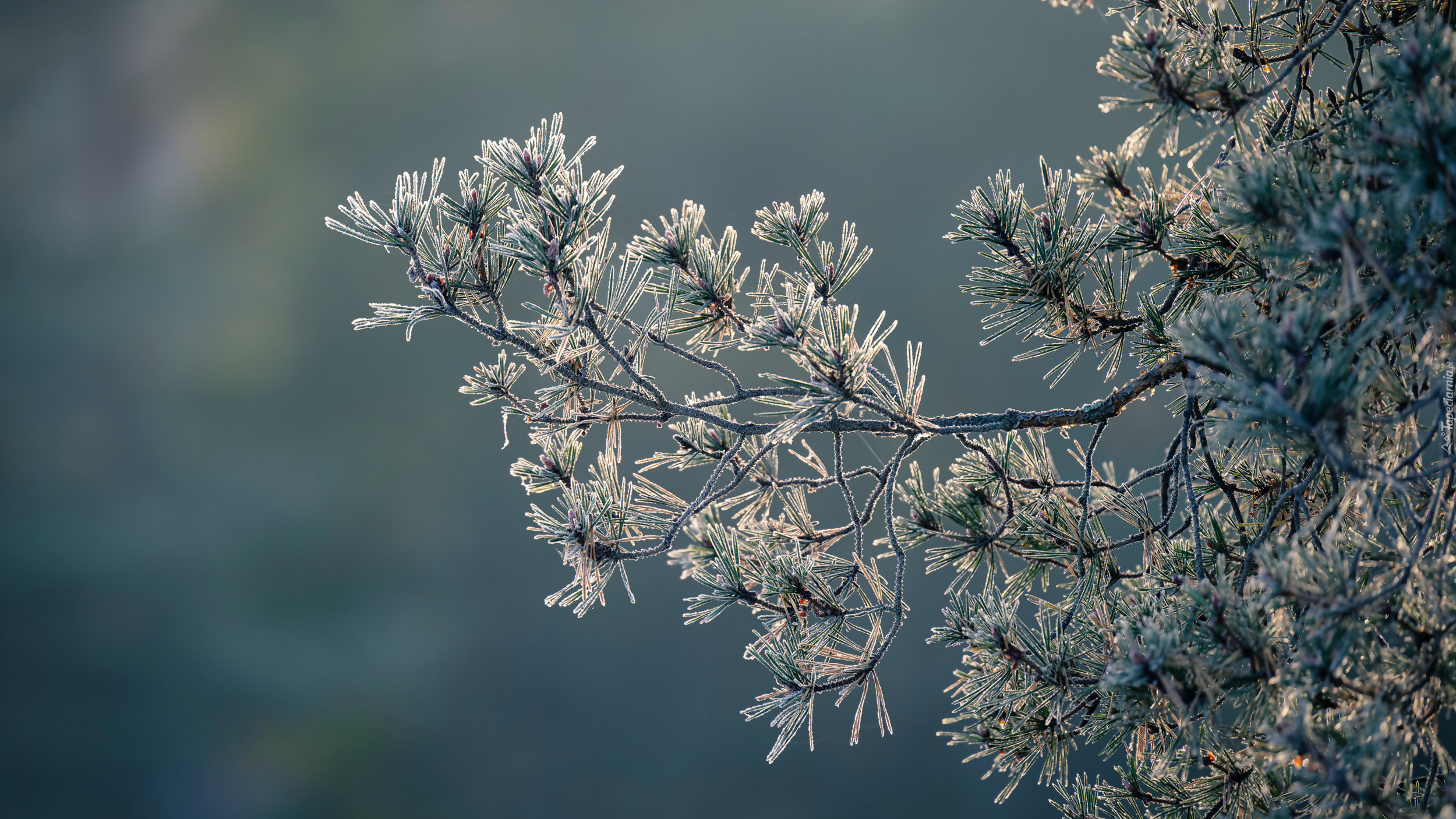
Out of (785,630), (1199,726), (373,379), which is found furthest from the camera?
(373,379)

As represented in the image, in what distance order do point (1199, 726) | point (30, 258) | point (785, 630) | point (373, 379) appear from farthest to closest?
1. point (373, 379)
2. point (30, 258)
3. point (785, 630)
4. point (1199, 726)

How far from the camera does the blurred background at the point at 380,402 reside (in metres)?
2.68

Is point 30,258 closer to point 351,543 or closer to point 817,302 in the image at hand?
point 351,543

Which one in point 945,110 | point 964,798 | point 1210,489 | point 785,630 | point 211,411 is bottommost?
point 964,798

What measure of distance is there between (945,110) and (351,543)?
2950 millimetres

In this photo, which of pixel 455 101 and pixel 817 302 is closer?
pixel 817 302

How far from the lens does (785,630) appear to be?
0.71 m

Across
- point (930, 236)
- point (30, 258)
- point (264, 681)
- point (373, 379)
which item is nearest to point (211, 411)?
point (373, 379)

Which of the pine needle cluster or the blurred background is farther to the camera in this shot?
the blurred background

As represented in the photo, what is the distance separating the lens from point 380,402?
290 centimetres

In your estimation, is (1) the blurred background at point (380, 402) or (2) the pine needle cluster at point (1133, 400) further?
(1) the blurred background at point (380, 402)

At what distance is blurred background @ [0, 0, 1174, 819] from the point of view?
2676 millimetres

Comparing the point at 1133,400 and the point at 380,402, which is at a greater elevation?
the point at 380,402

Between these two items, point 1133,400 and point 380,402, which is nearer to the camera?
point 1133,400
